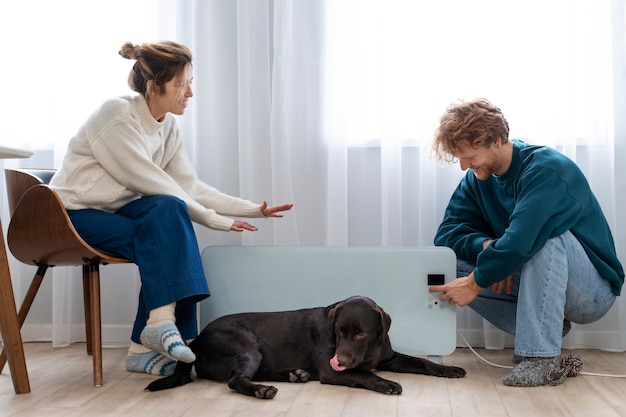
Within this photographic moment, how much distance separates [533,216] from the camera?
7.62ft

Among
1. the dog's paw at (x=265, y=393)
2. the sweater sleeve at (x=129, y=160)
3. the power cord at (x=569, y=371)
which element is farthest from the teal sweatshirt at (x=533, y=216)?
the sweater sleeve at (x=129, y=160)

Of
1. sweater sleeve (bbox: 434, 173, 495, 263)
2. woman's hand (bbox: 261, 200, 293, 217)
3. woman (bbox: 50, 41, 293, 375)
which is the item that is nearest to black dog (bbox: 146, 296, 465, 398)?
woman (bbox: 50, 41, 293, 375)

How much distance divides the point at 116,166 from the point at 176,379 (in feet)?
2.36

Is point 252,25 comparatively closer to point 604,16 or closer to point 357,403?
point 604,16

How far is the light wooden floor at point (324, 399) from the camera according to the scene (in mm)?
2035

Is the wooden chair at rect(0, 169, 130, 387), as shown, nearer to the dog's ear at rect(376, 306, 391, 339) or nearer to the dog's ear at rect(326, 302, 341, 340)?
the dog's ear at rect(326, 302, 341, 340)

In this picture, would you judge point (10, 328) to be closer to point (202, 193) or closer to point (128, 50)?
point (202, 193)

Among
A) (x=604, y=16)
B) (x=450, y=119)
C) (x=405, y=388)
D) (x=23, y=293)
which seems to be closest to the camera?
(x=405, y=388)

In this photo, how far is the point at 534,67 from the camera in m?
2.97

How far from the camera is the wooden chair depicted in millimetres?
2299

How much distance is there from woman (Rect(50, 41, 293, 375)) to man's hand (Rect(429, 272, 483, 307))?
0.67 metres

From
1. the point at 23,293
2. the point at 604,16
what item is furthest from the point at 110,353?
the point at 604,16

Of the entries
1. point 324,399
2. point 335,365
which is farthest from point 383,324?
point 324,399

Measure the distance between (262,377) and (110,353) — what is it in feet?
2.87
